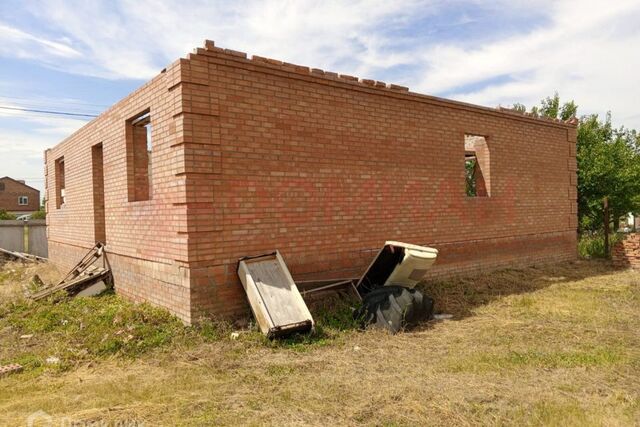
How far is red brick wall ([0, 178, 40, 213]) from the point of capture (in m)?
47.9

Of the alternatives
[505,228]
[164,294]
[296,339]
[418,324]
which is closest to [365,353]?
[296,339]

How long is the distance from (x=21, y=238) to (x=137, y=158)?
12950 mm

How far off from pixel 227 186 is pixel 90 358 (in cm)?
246

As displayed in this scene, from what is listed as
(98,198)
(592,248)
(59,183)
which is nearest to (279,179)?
(98,198)

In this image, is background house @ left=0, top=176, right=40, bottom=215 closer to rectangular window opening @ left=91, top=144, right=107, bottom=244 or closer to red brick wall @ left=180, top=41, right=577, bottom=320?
rectangular window opening @ left=91, top=144, right=107, bottom=244

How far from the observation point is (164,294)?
20.1 feet

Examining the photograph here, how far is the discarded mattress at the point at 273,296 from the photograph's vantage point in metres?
5.31

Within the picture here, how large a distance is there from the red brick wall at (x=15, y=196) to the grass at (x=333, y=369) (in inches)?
1956

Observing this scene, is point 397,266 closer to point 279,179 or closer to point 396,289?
point 396,289

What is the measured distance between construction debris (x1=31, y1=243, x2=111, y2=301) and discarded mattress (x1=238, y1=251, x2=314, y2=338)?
3.25 metres

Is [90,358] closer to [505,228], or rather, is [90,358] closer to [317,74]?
[317,74]

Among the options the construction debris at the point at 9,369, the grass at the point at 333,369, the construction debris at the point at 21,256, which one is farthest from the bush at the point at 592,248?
the construction debris at the point at 21,256

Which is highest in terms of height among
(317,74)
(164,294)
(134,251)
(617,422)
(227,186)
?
(317,74)

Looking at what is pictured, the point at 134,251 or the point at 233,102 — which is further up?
the point at 233,102
